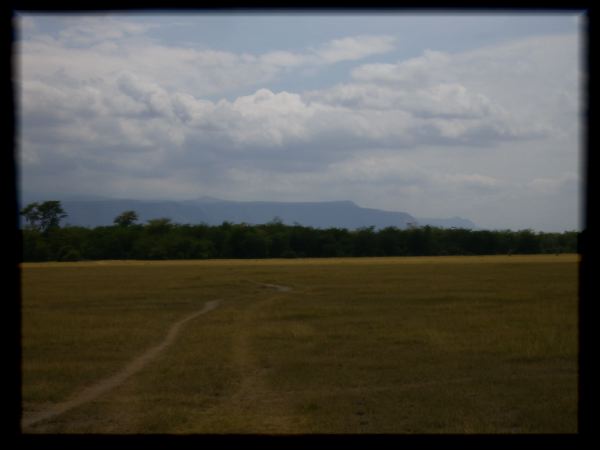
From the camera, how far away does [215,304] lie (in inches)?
1079

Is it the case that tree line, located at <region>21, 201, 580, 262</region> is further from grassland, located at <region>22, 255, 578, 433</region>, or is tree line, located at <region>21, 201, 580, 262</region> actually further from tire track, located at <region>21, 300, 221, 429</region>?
tire track, located at <region>21, 300, 221, 429</region>

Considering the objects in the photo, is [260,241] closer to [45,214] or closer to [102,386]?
[45,214]

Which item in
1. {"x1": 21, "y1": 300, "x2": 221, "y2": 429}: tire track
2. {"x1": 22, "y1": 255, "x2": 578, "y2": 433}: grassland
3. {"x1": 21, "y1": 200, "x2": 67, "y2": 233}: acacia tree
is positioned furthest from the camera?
{"x1": 21, "y1": 200, "x2": 67, "y2": 233}: acacia tree

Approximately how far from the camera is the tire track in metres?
9.20

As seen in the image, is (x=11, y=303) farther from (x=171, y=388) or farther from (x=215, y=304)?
(x=215, y=304)

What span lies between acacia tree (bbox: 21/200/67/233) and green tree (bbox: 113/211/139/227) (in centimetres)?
1280

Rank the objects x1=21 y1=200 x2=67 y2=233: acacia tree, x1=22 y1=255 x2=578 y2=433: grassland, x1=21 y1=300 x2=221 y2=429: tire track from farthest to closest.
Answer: x1=21 y1=200 x2=67 y2=233: acacia tree, x1=21 y1=300 x2=221 y2=429: tire track, x1=22 y1=255 x2=578 y2=433: grassland

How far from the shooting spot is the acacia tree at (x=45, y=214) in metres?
77.7

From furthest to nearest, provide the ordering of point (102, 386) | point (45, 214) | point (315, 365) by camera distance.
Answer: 1. point (45, 214)
2. point (315, 365)
3. point (102, 386)

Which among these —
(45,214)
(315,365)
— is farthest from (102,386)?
(45,214)

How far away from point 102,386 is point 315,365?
13.2 ft

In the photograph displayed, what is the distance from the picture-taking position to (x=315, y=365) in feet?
43.4

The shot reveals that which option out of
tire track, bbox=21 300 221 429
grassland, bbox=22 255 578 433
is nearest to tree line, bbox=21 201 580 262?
grassland, bbox=22 255 578 433

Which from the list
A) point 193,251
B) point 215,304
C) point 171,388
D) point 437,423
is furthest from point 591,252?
point 193,251
